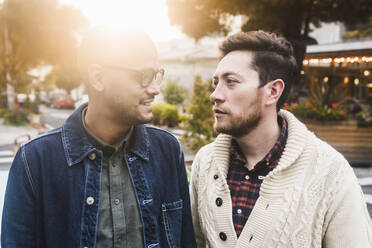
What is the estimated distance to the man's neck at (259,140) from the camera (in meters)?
2.17

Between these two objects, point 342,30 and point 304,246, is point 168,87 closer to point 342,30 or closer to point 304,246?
point 342,30

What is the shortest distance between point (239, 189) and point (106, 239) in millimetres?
833

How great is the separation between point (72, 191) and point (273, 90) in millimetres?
1332

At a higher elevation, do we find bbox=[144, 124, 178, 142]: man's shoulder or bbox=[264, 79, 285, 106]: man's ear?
bbox=[264, 79, 285, 106]: man's ear

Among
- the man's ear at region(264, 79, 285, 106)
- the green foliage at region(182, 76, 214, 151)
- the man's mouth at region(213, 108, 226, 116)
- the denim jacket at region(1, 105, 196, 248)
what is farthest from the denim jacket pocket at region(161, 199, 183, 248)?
the green foliage at region(182, 76, 214, 151)

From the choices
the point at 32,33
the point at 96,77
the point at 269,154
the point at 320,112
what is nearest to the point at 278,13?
the point at 320,112

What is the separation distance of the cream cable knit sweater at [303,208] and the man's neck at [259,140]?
152 mm

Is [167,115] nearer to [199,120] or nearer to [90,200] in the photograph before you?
[199,120]

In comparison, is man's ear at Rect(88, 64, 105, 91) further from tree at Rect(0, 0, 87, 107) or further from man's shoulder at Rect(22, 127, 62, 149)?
tree at Rect(0, 0, 87, 107)

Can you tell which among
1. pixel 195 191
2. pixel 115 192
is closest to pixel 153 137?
pixel 115 192

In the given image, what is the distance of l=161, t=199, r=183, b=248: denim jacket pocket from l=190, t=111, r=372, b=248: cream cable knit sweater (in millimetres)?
219

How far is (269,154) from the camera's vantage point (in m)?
2.08

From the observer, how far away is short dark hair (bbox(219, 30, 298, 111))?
85.0 inches

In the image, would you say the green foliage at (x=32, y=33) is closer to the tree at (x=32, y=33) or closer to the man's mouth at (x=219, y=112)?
the tree at (x=32, y=33)
